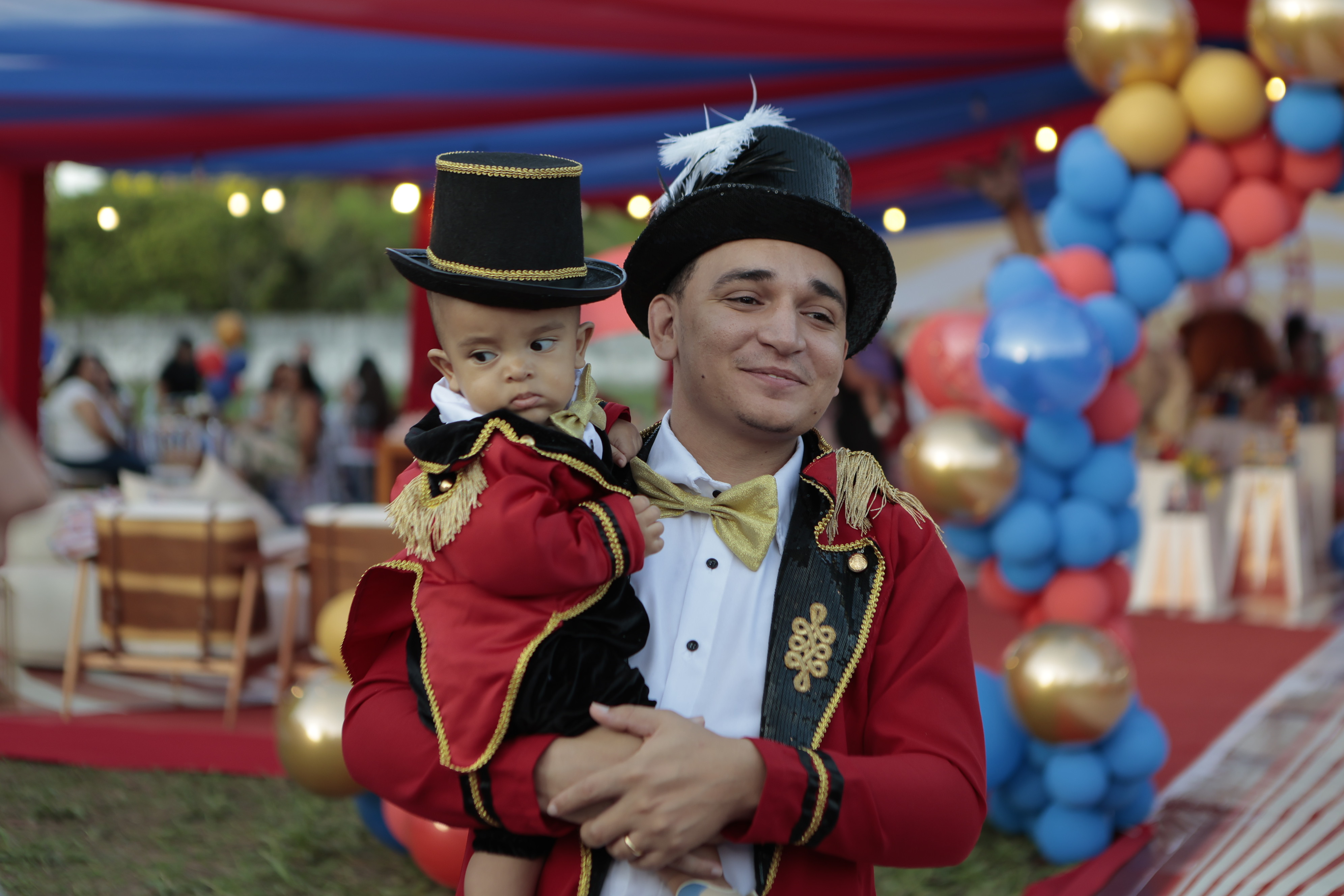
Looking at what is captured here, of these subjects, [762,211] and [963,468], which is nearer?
[762,211]

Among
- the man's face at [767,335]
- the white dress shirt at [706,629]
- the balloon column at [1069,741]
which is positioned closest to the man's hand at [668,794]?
the white dress shirt at [706,629]

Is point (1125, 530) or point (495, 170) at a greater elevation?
point (495, 170)

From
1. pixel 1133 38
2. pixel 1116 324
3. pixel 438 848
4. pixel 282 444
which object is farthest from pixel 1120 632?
pixel 282 444

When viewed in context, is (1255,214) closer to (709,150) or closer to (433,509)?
(709,150)

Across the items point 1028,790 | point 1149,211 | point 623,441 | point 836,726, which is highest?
point 1149,211

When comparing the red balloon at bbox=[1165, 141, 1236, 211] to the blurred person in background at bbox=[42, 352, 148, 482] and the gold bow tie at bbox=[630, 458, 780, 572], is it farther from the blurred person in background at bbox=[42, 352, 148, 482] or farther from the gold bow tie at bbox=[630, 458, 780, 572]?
the blurred person in background at bbox=[42, 352, 148, 482]

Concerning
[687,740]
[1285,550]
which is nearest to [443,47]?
[687,740]

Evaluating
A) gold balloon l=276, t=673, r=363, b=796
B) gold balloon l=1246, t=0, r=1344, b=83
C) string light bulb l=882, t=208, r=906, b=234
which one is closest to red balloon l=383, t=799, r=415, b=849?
gold balloon l=276, t=673, r=363, b=796

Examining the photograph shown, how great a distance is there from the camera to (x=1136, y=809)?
3934 millimetres

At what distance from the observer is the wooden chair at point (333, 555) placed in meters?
4.80

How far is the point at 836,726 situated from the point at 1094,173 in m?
2.95

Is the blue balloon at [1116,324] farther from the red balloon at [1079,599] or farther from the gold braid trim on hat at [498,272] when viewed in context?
the gold braid trim on hat at [498,272]

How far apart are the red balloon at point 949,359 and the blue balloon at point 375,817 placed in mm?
2294

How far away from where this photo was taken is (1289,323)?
1001cm
